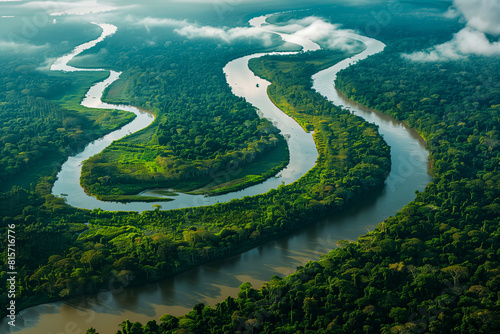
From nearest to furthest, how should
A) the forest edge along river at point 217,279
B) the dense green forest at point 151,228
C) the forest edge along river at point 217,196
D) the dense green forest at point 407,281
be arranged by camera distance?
the dense green forest at point 407,281, the forest edge along river at point 217,279, the dense green forest at point 151,228, the forest edge along river at point 217,196

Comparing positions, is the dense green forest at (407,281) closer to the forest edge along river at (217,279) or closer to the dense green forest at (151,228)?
the forest edge along river at (217,279)

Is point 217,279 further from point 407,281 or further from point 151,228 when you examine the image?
point 407,281

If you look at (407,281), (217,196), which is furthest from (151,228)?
(407,281)

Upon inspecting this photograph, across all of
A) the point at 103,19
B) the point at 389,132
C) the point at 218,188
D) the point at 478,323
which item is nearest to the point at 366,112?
the point at 389,132

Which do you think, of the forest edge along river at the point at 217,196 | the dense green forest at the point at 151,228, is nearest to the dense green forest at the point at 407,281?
the dense green forest at the point at 151,228

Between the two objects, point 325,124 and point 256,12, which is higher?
point 256,12

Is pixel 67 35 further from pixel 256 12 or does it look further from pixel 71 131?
pixel 71 131

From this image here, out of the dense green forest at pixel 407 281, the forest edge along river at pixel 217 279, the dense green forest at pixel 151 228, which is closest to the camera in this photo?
the dense green forest at pixel 407 281
